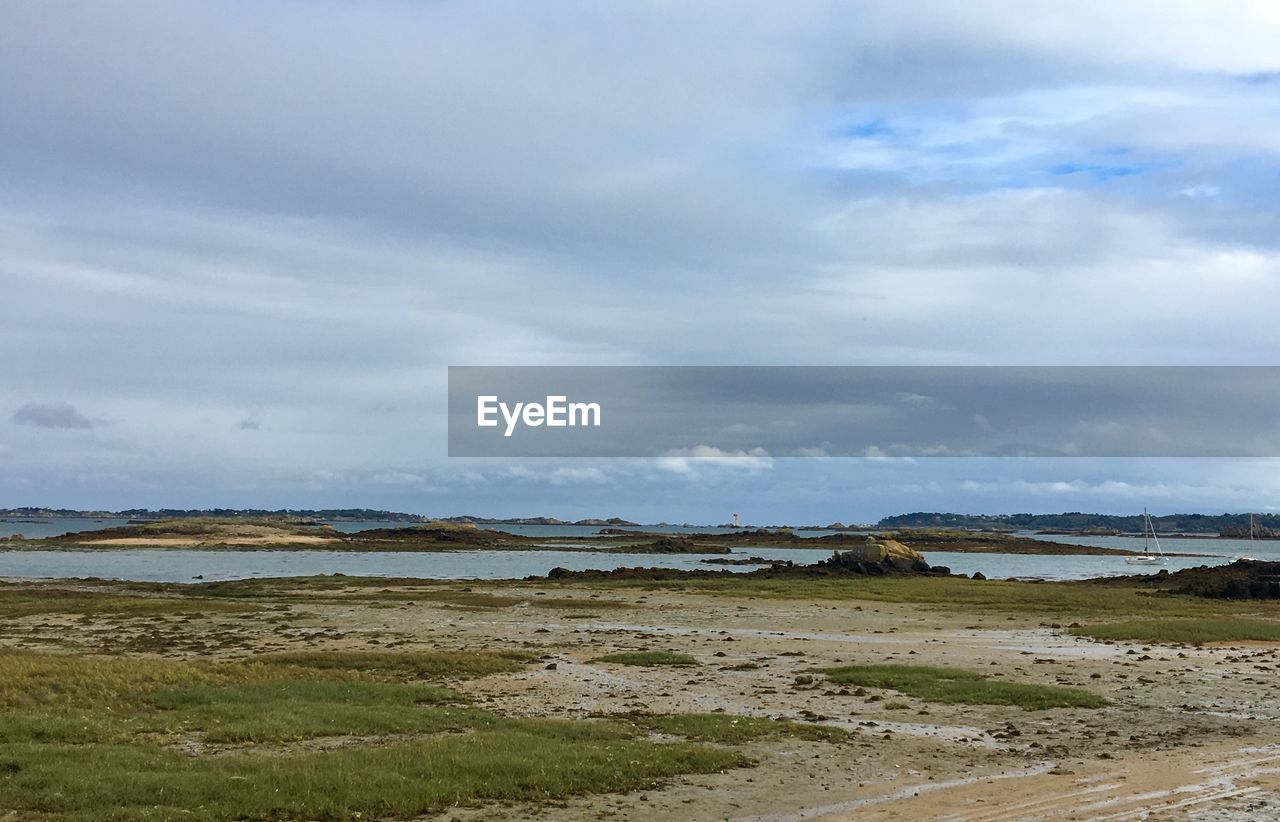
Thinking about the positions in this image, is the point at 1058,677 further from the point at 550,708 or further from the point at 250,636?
the point at 250,636

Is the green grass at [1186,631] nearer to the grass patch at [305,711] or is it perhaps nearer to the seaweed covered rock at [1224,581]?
the seaweed covered rock at [1224,581]

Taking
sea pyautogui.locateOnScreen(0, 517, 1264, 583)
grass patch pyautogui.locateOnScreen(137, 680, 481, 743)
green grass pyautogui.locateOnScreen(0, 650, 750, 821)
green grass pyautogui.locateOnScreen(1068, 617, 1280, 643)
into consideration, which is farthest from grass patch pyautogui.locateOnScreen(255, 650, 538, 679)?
sea pyautogui.locateOnScreen(0, 517, 1264, 583)

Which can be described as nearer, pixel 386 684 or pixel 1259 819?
pixel 1259 819

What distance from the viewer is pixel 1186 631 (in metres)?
46.1

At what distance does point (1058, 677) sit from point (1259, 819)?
56.7 feet

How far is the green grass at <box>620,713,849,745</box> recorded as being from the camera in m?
22.4

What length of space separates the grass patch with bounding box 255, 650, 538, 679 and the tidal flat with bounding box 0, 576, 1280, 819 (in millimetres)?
165

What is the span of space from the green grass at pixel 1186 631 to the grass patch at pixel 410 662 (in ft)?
86.6

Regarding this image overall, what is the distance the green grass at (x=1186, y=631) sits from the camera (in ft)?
147

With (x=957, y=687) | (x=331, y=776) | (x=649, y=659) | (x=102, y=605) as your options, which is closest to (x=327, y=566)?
(x=102, y=605)

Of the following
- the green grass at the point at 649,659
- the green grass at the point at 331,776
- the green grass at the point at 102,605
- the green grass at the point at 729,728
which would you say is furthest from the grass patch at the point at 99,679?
the green grass at the point at 102,605

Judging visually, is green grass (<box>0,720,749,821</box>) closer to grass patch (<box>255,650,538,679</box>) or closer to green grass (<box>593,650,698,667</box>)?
grass patch (<box>255,650,538,679</box>)

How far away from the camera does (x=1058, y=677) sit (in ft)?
107

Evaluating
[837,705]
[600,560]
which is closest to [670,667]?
[837,705]
